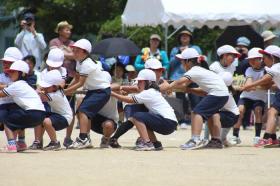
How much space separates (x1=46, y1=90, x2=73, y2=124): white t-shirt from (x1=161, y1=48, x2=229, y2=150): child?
5.57 ft

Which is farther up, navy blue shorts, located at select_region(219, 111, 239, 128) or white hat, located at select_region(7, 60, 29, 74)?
white hat, located at select_region(7, 60, 29, 74)

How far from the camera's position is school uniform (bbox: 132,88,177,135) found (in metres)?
14.4

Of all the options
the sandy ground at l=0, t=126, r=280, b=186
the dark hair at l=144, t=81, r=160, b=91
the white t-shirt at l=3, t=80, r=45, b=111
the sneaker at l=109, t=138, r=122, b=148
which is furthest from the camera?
the sneaker at l=109, t=138, r=122, b=148

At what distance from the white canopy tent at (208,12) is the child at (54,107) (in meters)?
7.65

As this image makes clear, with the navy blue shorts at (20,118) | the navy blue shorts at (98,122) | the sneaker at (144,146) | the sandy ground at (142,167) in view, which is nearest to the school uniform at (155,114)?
the sneaker at (144,146)

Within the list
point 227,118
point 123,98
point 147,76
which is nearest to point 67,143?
point 123,98

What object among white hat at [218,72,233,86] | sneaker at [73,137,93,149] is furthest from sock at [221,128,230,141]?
sneaker at [73,137,93,149]

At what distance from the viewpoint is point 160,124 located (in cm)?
1448

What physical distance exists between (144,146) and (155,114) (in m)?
0.52

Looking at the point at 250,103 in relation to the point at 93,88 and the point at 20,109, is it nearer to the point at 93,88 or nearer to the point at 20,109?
A: the point at 93,88

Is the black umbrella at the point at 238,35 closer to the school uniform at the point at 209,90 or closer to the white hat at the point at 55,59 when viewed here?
the school uniform at the point at 209,90

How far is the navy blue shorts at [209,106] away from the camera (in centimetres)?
1487

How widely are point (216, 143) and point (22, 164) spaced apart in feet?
13.4

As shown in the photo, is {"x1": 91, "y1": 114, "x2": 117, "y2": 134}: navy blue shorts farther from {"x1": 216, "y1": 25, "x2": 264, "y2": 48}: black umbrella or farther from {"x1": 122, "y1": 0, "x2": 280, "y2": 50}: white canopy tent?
{"x1": 216, "y1": 25, "x2": 264, "y2": 48}: black umbrella
